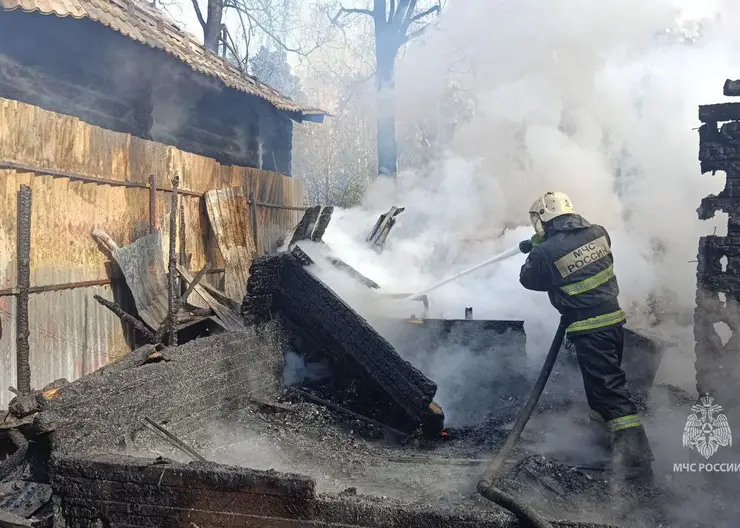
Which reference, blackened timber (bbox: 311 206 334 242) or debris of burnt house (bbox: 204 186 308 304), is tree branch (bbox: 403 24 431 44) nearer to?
debris of burnt house (bbox: 204 186 308 304)

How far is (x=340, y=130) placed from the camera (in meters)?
39.6

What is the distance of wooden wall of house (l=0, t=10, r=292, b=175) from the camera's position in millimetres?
7352

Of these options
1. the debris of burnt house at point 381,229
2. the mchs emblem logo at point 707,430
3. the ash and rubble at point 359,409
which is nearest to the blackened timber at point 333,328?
the ash and rubble at point 359,409

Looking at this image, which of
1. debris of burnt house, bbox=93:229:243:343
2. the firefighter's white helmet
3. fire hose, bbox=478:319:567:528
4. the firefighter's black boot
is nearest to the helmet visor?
the firefighter's white helmet

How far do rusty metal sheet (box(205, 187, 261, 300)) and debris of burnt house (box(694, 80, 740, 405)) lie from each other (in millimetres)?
6066

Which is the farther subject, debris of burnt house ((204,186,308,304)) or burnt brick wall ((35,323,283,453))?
debris of burnt house ((204,186,308,304))

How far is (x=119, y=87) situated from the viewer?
8.85 m

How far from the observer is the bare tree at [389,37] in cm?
1880

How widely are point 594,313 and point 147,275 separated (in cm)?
513

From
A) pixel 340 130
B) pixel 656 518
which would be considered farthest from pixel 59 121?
pixel 340 130

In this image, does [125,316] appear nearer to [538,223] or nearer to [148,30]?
[538,223]

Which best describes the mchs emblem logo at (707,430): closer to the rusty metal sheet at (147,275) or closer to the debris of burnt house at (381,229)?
the rusty metal sheet at (147,275)

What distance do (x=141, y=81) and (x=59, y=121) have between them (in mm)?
3738

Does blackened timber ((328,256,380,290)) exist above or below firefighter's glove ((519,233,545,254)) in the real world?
below
